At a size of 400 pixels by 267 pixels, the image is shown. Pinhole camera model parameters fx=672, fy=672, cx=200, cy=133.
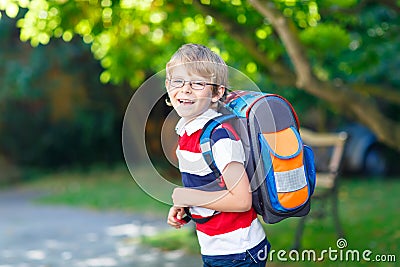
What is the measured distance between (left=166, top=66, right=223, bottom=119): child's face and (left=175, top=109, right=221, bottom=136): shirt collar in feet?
0.07

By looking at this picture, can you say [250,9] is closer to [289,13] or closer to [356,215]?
[289,13]

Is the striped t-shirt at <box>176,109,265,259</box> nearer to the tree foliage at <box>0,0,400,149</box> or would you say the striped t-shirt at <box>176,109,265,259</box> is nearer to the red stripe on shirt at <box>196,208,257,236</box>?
the red stripe on shirt at <box>196,208,257,236</box>

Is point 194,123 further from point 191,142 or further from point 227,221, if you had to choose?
point 227,221

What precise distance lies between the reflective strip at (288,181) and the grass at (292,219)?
3348 millimetres

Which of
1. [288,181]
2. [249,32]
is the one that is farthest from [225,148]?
[249,32]

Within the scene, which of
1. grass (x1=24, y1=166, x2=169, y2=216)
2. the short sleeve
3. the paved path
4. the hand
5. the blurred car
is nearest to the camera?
the short sleeve

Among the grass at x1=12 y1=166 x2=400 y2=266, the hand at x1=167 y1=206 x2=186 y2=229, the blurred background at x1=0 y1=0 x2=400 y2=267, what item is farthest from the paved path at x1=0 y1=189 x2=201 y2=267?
the hand at x1=167 y1=206 x2=186 y2=229

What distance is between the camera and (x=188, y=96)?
2.85m

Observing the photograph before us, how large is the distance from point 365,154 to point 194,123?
12.3 meters

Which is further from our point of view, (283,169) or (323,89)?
(323,89)

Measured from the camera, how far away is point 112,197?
1259cm

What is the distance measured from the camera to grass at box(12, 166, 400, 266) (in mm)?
7000

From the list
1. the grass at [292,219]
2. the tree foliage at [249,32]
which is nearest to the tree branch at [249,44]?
the tree foliage at [249,32]

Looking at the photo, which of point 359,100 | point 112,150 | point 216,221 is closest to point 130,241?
point 359,100
